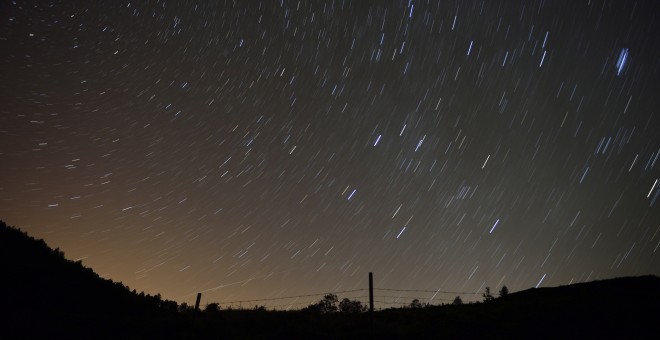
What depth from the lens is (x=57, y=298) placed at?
24734mm

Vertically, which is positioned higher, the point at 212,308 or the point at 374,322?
the point at 212,308

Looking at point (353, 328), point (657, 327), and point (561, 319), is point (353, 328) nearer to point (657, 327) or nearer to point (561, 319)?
point (561, 319)

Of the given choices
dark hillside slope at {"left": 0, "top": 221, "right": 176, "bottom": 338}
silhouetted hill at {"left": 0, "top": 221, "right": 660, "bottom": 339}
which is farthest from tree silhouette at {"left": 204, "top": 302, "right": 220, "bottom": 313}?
silhouetted hill at {"left": 0, "top": 221, "right": 660, "bottom": 339}

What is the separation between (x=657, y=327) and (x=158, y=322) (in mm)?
20730

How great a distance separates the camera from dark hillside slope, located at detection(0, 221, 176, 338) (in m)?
Result: 16.9

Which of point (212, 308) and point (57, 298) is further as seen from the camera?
point (212, 308)

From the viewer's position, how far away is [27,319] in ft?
58.0

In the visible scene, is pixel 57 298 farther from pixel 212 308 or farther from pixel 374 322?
pixel 374 322

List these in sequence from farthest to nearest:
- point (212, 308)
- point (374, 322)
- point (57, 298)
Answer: point (212, 308)
point (57, 298)
point (374, 322)

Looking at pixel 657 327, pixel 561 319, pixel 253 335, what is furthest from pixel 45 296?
pixel 657 327

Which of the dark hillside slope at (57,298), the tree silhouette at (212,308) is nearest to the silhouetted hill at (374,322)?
the dark hillside slope at (57,298)

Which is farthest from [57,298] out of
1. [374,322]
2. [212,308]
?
[374,322]

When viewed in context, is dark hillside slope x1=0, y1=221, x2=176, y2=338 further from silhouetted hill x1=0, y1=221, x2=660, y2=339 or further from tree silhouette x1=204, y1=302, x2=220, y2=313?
tree silhouette x1=204, y1=302, x2=220, y2=313

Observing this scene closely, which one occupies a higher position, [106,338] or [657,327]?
[106,338]
